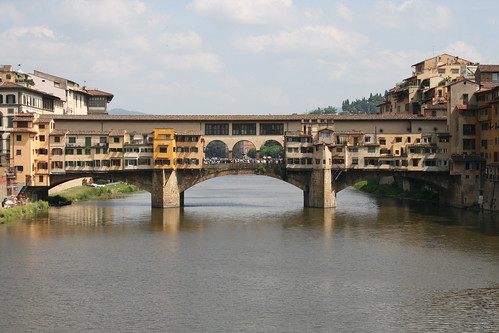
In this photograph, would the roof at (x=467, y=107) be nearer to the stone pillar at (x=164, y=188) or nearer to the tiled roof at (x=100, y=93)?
the stone pillar at (x=164, y=188)

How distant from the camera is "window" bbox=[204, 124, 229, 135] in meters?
77.0

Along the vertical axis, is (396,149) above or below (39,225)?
above

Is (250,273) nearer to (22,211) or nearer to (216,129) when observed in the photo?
(22,211)

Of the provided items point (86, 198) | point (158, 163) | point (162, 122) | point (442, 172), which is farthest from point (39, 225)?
point (442, 172)

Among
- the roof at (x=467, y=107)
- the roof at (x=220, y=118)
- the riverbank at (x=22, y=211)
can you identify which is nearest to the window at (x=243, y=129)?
the roof at (x=220, y=118)

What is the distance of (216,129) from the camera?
77188mm

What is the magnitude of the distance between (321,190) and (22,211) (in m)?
29.6

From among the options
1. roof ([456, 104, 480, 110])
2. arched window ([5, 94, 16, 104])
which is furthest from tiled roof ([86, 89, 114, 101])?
roof ([456, 104, 480, 110])

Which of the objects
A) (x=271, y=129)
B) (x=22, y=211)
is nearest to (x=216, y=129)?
(x=271, y=129)

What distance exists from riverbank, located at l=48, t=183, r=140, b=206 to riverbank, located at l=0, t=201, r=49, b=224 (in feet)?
15.4

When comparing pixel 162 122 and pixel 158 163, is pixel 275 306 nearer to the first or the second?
pixel 158 163

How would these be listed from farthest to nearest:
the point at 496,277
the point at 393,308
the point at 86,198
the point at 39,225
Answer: the point at 86,198
the point at 39,225
the point at 496,277
the point at 393,308

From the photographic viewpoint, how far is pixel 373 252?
47.2 m

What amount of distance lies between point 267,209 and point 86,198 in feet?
84.1
